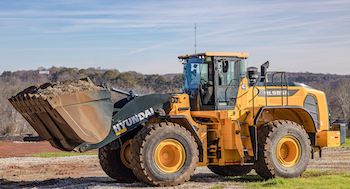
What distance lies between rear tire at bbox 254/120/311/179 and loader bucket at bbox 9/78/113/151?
169 inches

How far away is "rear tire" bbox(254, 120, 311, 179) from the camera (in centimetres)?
1088

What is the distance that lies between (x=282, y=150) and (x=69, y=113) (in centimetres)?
623

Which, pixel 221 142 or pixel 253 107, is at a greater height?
pixel 253 107

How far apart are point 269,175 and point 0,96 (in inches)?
1986

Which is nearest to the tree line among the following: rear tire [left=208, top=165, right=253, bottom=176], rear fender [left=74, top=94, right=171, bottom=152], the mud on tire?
rear tire [left=208, top=165, right=253, bottom=176]

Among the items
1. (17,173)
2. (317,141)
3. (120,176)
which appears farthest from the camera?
(17,173)

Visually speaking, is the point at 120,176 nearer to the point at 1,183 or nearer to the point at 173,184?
the point at 173,184

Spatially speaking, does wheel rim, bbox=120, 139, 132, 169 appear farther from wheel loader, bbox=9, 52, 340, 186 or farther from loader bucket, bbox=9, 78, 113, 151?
loader bucket, bbox=9, 78, 113, 151

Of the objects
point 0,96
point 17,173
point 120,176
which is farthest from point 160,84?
point 120,176

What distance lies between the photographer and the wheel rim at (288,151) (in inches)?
443

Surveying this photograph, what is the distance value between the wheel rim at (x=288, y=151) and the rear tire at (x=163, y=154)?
264cm

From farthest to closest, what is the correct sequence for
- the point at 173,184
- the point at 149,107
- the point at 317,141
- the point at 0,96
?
the point at 0,96 < the point at 317,141 < the point at 149,107 < the point at 173,184

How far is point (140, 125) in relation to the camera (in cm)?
1080

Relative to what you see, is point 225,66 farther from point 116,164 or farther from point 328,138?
point 116,164
